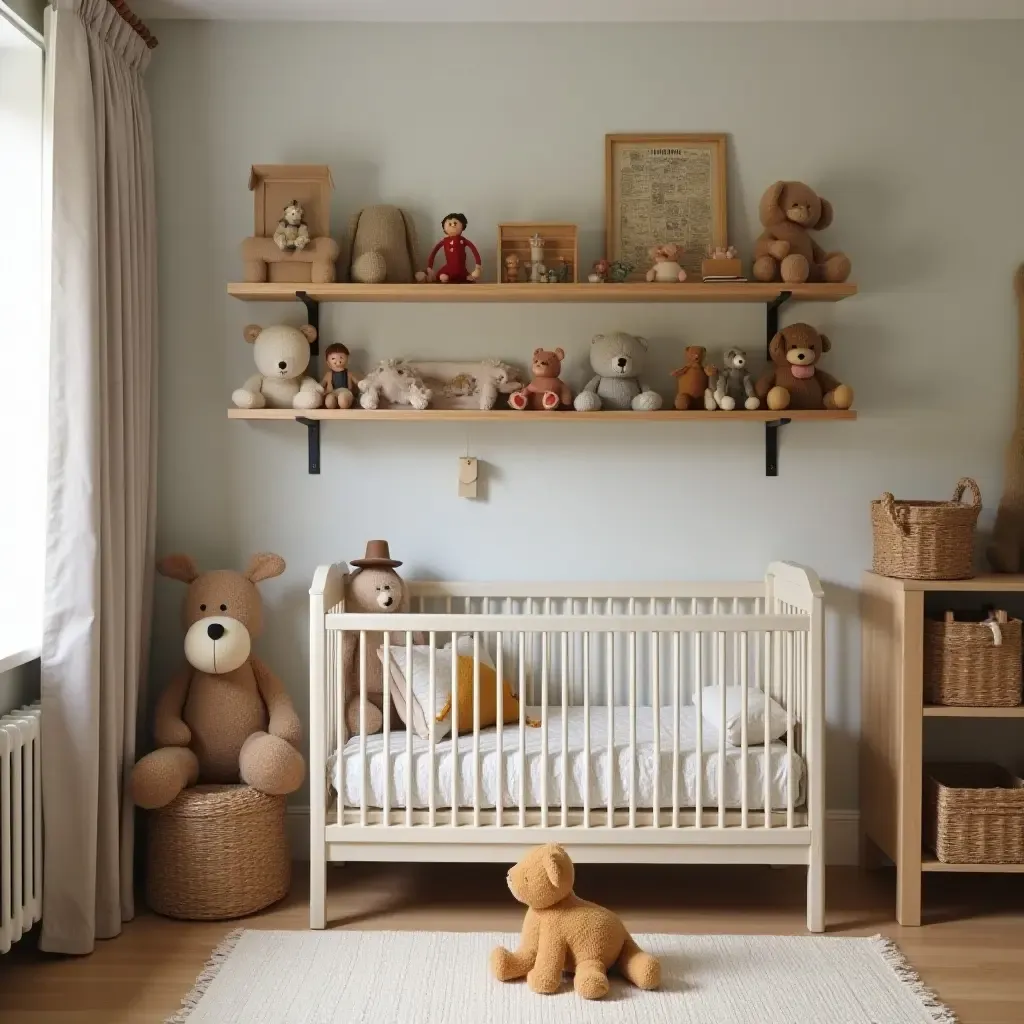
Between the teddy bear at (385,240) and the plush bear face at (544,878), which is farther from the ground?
the teddy bear at (385,240)

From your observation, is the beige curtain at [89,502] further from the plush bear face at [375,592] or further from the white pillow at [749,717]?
the white pillow at [749,717]

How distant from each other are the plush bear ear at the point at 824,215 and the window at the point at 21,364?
1.96 m

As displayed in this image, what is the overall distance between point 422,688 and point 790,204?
159 centimetres

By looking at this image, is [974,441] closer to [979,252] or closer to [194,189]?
[979,252]

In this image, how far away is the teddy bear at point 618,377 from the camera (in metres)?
2.97

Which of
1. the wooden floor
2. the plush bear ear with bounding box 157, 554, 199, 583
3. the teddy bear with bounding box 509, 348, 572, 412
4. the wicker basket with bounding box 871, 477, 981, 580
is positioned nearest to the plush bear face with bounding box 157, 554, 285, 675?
the plush bear ear with bounding box 157, 554, 199, 583

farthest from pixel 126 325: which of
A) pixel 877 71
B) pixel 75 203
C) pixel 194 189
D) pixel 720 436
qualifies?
pixel 877 71

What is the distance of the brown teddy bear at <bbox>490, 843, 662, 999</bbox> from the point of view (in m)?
2.33

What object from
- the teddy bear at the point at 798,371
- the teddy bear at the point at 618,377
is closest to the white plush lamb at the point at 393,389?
the teddy bear at the point at 618,377

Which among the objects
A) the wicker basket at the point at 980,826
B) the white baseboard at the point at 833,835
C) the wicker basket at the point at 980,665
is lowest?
the white baseboard at the point at 833,835

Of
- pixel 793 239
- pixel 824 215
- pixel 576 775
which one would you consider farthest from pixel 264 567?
pixel 824 215

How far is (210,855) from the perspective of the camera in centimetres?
271

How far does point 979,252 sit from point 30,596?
265 cm

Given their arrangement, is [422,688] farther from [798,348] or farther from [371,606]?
[798,348]
